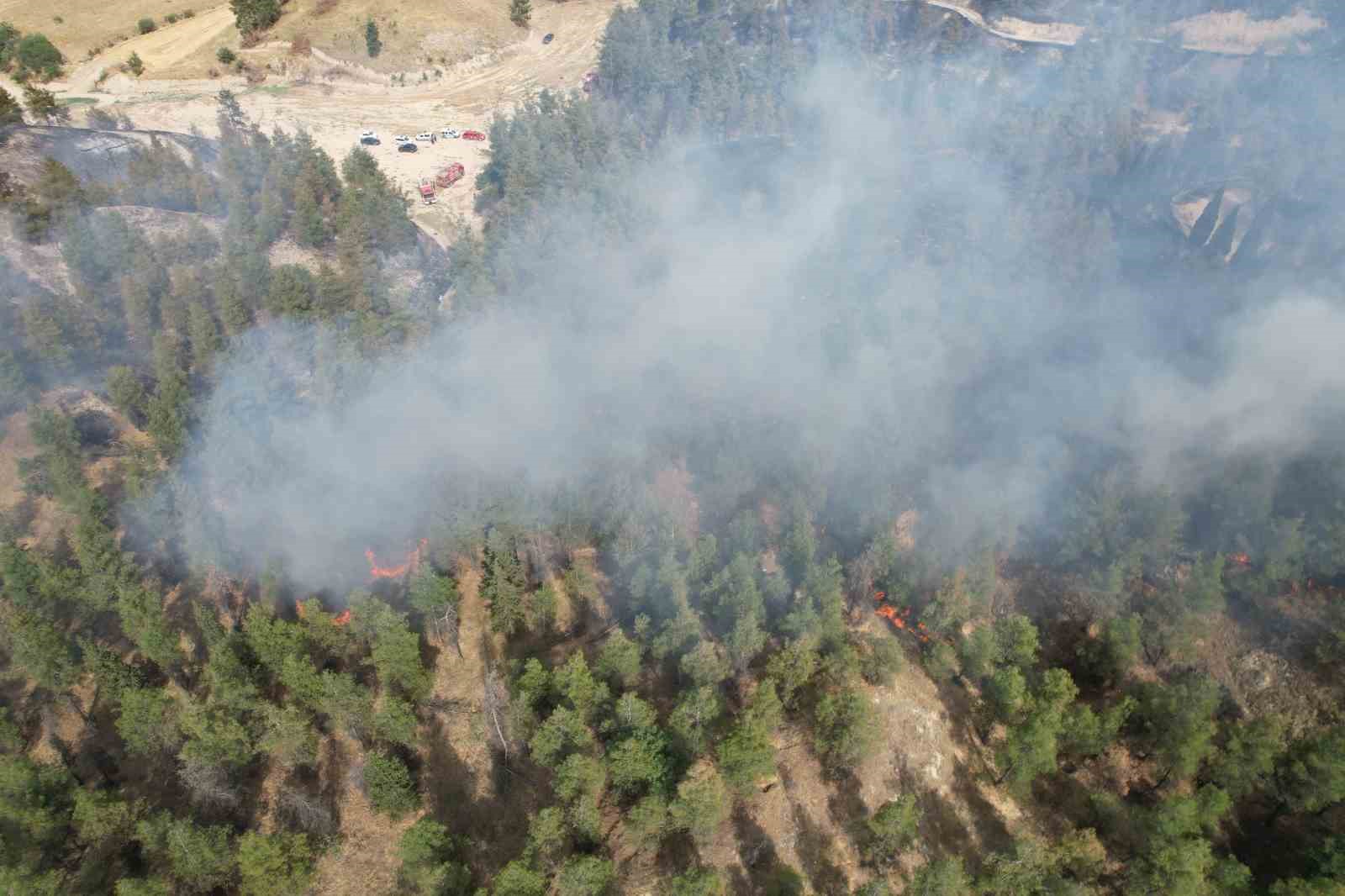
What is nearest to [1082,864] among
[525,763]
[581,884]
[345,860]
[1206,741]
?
[1206,741]

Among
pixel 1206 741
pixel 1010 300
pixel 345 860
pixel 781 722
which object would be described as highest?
pixel 1010 300

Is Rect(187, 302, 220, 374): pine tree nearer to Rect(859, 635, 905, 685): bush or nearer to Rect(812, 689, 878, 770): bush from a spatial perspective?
Rect(812, 689, 878, 770): bush

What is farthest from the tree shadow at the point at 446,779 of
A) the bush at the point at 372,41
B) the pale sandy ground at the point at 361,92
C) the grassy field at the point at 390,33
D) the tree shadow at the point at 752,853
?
the bush at the point at 372,41

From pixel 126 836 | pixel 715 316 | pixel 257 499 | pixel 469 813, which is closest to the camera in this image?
pixel 126 836

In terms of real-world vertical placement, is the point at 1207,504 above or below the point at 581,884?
above

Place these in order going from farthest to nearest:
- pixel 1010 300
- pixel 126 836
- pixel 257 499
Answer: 1. pixel 1010 300
2. pixel 257 499
3. pixel 126 836

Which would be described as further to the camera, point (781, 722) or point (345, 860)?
point (781, 722)

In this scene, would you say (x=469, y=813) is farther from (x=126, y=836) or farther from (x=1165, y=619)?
(x=1165, y=619)

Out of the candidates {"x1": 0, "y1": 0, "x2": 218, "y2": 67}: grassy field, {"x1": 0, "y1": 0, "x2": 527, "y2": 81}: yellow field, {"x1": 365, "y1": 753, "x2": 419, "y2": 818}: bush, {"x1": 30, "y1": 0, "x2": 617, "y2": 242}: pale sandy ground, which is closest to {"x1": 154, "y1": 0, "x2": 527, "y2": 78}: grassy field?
{"x1": 0, "y1": 0, "x2": 527, "y2": 81}: yellow field
